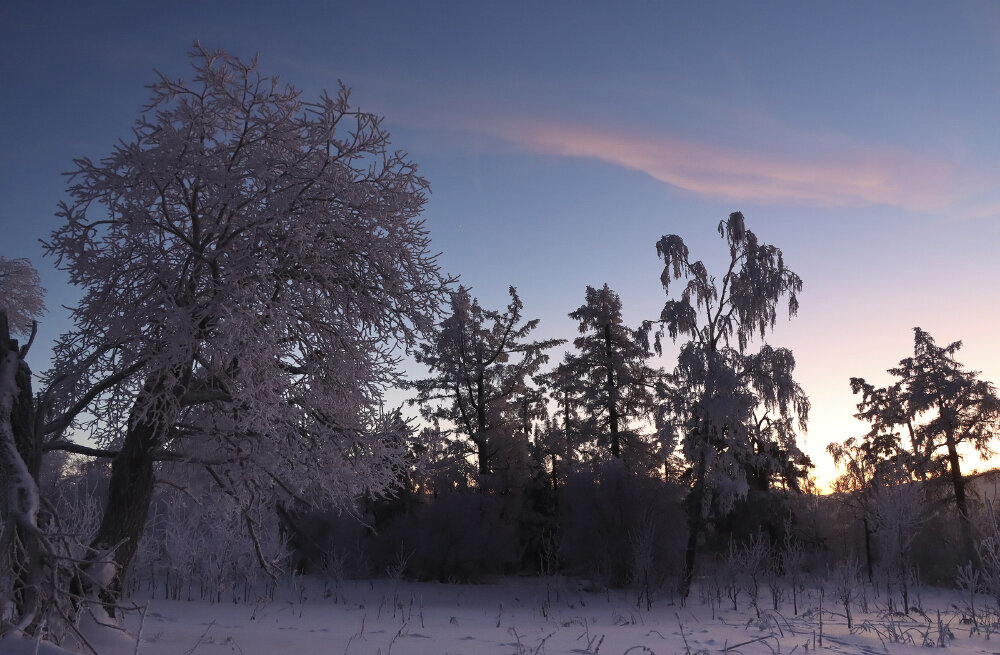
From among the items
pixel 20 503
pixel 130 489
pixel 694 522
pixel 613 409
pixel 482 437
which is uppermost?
pixel 613 409

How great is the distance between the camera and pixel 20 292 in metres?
24.4

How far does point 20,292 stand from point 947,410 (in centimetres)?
3663

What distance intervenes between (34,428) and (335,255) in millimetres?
3592

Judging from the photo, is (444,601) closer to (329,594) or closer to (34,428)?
(329,594)

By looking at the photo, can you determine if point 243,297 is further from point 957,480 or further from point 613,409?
point 957,480

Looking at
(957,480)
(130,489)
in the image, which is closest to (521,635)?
(130,489)

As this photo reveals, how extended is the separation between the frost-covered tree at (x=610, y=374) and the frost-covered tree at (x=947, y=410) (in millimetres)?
11098

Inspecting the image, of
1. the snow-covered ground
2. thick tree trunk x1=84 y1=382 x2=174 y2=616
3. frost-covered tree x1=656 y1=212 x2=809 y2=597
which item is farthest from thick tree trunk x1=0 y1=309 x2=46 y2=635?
frost-covered tree x1=656 y1=212 x2=809 y2=597

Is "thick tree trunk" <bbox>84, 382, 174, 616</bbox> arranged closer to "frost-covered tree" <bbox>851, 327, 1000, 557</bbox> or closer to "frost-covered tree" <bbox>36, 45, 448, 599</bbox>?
"frost-covered tree" <bbox>36, 45, 448, 599</bbox>

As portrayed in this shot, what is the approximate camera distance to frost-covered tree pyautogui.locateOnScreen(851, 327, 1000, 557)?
1065 inches

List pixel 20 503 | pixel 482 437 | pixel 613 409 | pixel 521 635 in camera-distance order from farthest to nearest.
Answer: pixel 482 437 < pixel 613 409 < pixel 521 635 < pixel 20 503

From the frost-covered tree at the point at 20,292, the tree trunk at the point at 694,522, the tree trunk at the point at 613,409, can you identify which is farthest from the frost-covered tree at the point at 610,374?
the frost-covered tree at the point at 20,292

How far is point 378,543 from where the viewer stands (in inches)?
1187

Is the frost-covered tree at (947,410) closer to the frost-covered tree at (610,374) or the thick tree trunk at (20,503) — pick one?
the frost-covered tree at (610,374)
